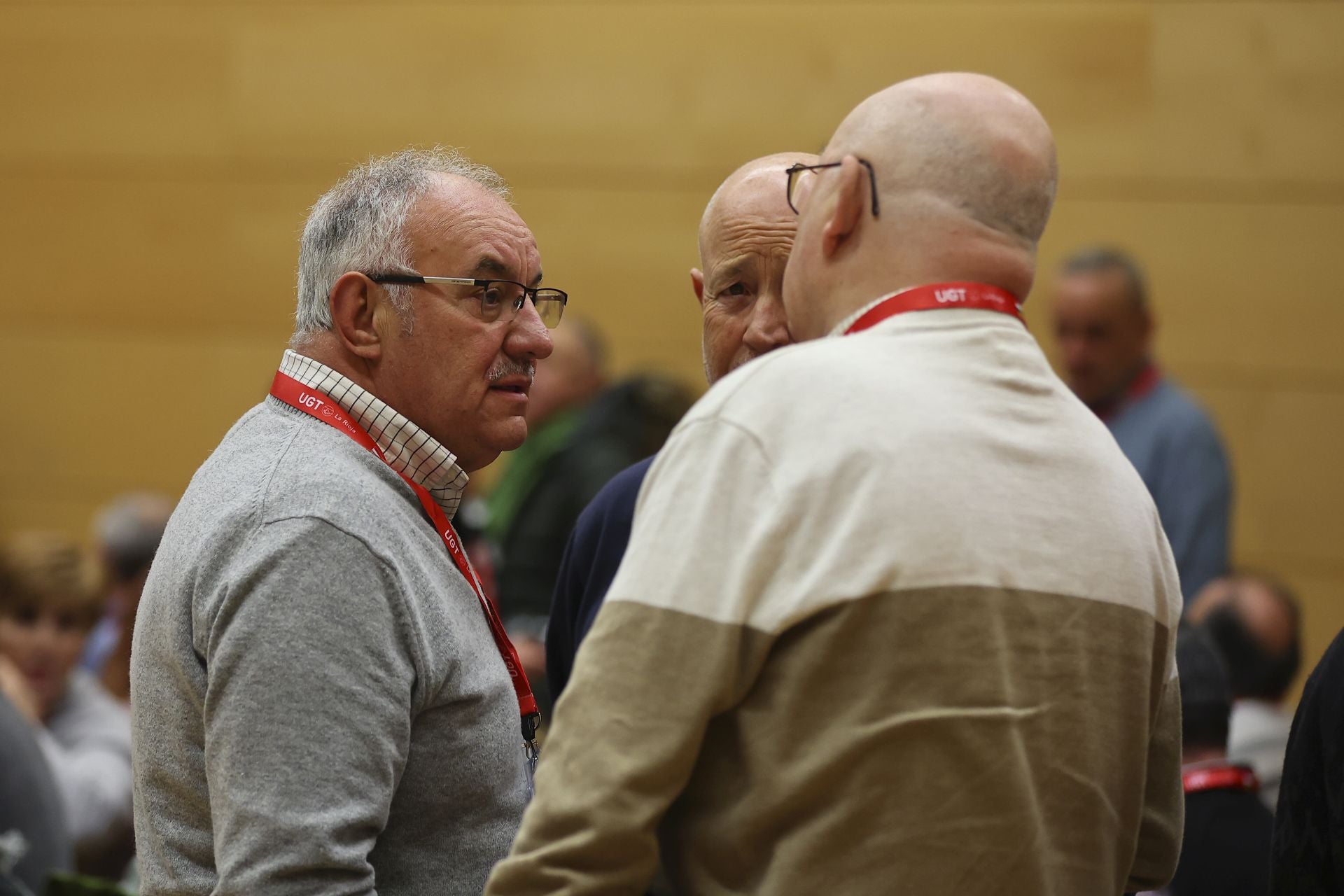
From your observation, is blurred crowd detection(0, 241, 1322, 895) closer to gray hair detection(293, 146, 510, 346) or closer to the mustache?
the mustache

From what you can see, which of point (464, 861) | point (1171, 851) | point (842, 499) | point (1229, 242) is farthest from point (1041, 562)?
point (1229, 242)

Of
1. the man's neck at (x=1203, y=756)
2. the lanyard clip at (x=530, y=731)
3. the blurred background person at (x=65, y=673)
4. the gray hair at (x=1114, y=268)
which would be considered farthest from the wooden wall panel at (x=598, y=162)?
the lanyard clip at (x=530, y=731)

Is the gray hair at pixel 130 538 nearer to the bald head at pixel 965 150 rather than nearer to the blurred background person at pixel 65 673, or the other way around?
the blurred background person at pixel 65 673

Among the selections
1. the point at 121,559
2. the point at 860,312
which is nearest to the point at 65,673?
the point at 121,559

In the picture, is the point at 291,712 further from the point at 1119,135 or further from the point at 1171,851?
the point at 1119,135

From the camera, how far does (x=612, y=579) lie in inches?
76.2

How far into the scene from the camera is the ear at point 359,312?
5.95 ft

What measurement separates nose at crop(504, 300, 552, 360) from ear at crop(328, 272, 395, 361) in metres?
0.16

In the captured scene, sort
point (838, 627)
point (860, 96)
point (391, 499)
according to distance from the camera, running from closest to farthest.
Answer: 1. point (838, 627)
2. point (391, 499)
3. point (860, 96)

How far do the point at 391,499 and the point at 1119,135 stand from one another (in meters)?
4.10

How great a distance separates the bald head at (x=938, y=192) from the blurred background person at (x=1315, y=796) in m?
0.60

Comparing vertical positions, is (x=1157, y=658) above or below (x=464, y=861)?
above

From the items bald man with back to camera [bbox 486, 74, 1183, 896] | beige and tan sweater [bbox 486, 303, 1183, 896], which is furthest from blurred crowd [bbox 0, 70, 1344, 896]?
beige and tan sweater [bbox 486, 303, 1183, 896]

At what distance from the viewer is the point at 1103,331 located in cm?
417
